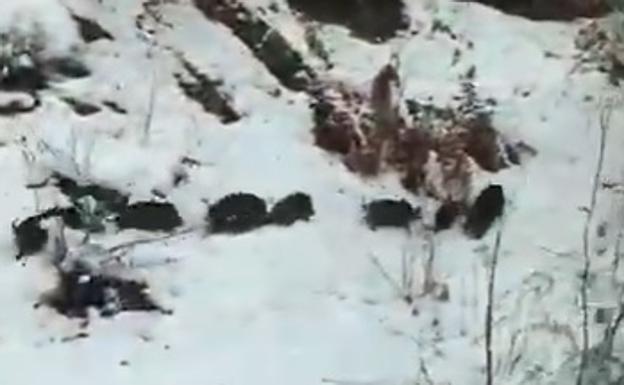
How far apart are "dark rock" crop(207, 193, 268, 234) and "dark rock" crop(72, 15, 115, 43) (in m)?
0.99

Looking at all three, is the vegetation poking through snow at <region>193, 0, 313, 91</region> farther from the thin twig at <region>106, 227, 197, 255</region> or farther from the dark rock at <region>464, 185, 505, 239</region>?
the thin twig at <region>106, 227, 197, 255</region>

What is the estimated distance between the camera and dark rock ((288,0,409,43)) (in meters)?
5.84

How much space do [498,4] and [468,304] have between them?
6.83 ft

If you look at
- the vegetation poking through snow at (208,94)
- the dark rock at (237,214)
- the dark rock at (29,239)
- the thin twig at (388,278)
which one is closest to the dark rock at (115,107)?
the vegetation poking through snow at (208,94)

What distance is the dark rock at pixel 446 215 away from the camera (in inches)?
194

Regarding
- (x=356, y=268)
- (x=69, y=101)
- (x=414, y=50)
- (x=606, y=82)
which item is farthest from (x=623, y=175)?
(x=69, y=101)

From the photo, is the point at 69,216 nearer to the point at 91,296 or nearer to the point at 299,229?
the point at 91,296

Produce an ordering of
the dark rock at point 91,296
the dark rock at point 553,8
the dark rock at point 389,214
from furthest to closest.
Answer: the dark rock at point 553,8 < the dark rock at point 389,214 < the dark rock at point 91,296

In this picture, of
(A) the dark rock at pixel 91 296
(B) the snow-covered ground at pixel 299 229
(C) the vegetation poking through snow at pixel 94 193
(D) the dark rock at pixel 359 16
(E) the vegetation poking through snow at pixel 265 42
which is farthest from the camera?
(D) the dark rock at pixel 359 16

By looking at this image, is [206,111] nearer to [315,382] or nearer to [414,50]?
[414,50]

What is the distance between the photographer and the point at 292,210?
4.84 meters

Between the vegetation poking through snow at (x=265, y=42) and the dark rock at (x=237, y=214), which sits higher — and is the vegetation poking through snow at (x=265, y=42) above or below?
above

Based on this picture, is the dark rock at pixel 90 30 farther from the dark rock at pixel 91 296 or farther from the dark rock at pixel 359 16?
the dark rock at pixel 91 296

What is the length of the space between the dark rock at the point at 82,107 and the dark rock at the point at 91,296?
0.90 m
